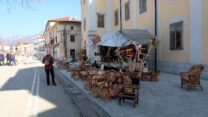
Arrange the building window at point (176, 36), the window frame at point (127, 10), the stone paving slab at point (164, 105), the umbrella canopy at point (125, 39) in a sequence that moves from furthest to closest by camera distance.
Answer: the window frame at point (127, 10) → the building window at point (176, 36) → the umbrella canopy at point (125, 39) → the stone paving slab at point (164, 105)

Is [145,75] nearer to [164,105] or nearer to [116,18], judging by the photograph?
[164,105]

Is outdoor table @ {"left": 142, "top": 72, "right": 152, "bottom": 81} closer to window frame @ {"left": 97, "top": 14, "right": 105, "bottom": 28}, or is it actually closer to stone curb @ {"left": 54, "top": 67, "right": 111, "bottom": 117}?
stone curb @ {"left": 54, "top": 67, "right": 111, "bottom": 117}

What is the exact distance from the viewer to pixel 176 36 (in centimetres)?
905

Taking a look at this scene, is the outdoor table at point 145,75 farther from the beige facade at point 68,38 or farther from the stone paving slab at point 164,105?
the beige facade at point 68,38

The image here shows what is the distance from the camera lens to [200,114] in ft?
11.7

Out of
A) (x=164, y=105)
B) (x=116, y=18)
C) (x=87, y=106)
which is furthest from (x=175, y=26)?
(x=116, y=18)

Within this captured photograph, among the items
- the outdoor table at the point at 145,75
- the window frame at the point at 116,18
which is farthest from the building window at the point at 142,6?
the outdoor table at the point at 145,75

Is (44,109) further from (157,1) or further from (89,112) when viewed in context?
(157,1)

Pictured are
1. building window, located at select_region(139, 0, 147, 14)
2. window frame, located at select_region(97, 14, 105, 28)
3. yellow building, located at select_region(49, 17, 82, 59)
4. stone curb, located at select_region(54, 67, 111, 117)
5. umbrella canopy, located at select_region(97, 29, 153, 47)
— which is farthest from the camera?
yellow building, located at select_region(49, 17, 82, 59)

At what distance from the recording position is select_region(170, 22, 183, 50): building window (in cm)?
875

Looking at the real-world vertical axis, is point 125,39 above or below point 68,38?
below

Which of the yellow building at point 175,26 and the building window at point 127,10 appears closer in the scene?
the yellow building at point 175,26

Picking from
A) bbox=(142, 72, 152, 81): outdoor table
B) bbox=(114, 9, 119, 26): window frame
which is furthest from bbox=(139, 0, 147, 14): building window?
bbox=(142, 72, 152, 81): outdoor table

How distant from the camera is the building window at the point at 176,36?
8.75 meters
